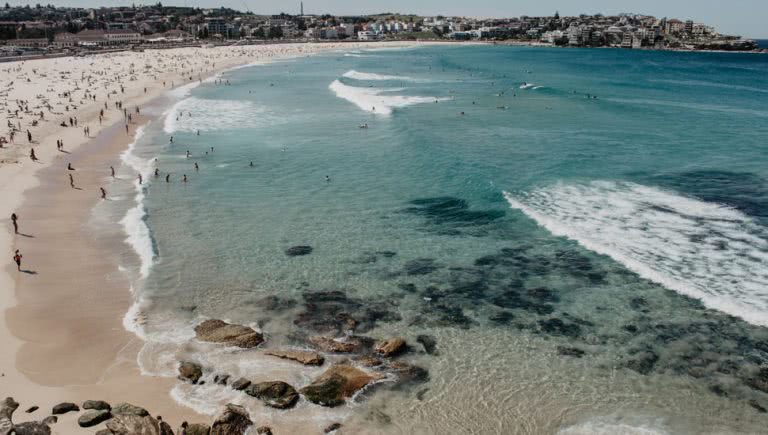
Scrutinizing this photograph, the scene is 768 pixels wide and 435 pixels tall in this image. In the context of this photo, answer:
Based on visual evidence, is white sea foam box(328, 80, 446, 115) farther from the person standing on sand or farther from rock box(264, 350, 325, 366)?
rock box(264, 350, 325, 366)

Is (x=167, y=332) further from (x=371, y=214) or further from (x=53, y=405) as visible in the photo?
(x=371, y=214)

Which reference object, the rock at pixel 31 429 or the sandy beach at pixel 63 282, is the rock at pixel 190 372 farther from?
the rock at pixel 31 429

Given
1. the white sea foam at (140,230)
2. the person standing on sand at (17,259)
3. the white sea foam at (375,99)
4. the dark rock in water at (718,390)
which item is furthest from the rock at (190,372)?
the white sea foam at (375,99)

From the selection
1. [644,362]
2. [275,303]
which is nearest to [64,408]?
[275,303]

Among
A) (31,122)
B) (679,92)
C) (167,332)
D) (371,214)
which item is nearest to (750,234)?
(371,214)

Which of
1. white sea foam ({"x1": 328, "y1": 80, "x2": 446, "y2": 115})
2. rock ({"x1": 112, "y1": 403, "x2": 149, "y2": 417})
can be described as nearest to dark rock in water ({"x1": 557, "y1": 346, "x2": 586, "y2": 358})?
rock ({"x1": 112, "y1": 403, "x2": 149, "y2": 417})
